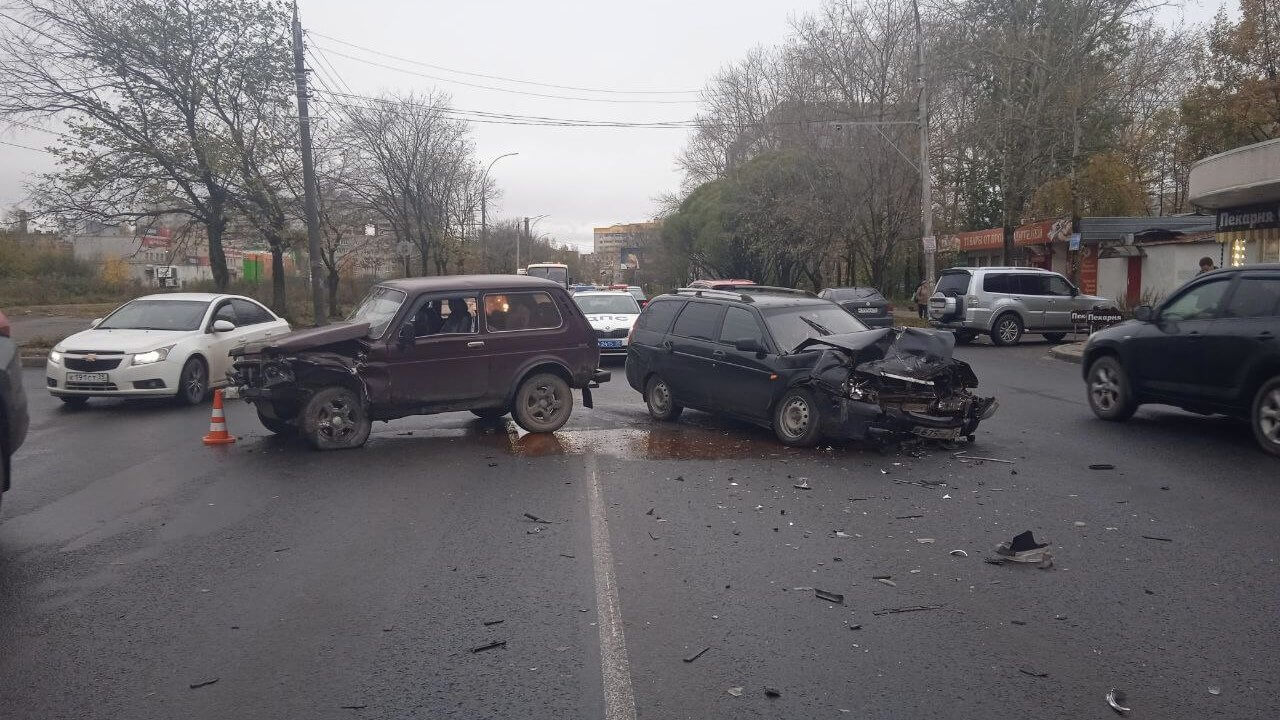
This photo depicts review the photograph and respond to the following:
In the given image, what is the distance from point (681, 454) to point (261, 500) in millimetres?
4105

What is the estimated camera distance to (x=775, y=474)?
888 cm

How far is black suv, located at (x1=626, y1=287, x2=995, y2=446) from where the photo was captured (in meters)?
9.66

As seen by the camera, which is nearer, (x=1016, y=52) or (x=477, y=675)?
(x=477, y=675)

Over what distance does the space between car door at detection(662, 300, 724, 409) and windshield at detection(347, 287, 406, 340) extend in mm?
3352

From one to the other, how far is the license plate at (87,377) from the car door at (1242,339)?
13.5m

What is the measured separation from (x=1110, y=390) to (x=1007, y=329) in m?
13.4

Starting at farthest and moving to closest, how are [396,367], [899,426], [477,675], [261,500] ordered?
[396,367] < [899,426] < [261,500] < [477,675]

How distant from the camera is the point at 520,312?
1111cm

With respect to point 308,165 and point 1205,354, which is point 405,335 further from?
point 308,165

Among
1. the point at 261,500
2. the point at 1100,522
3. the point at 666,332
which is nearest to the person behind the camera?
the point at 1100,522

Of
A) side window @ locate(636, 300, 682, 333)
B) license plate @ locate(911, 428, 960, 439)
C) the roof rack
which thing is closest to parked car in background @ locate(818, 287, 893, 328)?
side window @ locate(636, 300, 682, 333)

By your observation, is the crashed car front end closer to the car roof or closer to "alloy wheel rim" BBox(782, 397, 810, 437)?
"alloy wheel rim" BBox(782, 397, 810, 437)

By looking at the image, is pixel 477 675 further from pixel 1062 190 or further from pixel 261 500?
pixel 1062 190

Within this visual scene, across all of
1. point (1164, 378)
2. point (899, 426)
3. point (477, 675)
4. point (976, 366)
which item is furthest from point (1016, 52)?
point (477, 675)
